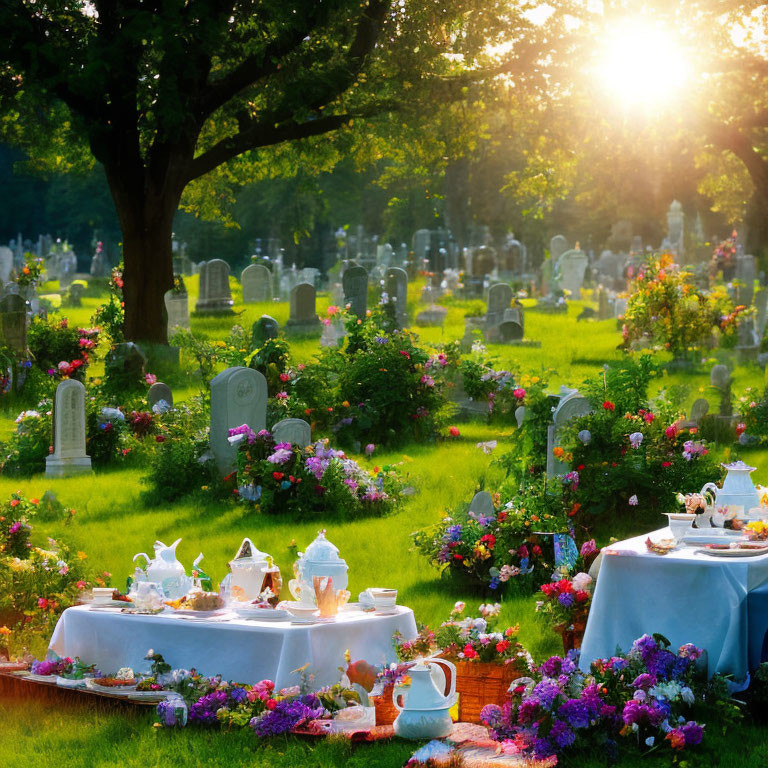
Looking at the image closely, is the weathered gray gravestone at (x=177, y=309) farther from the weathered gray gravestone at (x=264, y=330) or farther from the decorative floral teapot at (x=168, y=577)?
the decorative floral teapot at (x=168, y=577)

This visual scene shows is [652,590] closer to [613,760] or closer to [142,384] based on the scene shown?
[613,760]

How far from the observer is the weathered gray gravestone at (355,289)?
69.6ft

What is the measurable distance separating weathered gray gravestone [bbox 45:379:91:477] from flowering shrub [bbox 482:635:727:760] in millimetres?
9241

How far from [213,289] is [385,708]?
23.9 metres

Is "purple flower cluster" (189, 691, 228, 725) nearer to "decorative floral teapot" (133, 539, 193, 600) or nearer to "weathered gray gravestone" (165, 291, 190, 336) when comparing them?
"decorative floral teapot" (133, 539, 193, 600)

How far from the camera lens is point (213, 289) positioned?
3014cm

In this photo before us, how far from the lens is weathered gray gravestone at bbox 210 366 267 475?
1373 centimetres

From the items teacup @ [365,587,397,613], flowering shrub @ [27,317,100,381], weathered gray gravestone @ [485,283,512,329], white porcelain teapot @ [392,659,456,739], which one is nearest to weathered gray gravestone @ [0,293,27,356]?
flowering shrub @ [27,317,100,381]

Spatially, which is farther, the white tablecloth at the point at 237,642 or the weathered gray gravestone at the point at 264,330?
the weathered gray gravestone at the point at 264,330

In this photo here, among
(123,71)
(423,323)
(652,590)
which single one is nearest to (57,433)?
(123,71)

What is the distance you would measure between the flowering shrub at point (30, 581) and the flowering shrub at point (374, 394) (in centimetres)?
614

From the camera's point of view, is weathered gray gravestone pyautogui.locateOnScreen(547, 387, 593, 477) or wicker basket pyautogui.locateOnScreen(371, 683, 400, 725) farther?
weathered gray gravestone pyautogui.locateOnScreen(547, 387, 593, 477)

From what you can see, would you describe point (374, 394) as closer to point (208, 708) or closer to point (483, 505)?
point (483, 505)

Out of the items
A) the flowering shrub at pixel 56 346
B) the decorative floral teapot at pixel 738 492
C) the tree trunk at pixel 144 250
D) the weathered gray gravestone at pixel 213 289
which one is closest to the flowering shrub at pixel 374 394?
the flowering shrub at pixel 56 346
